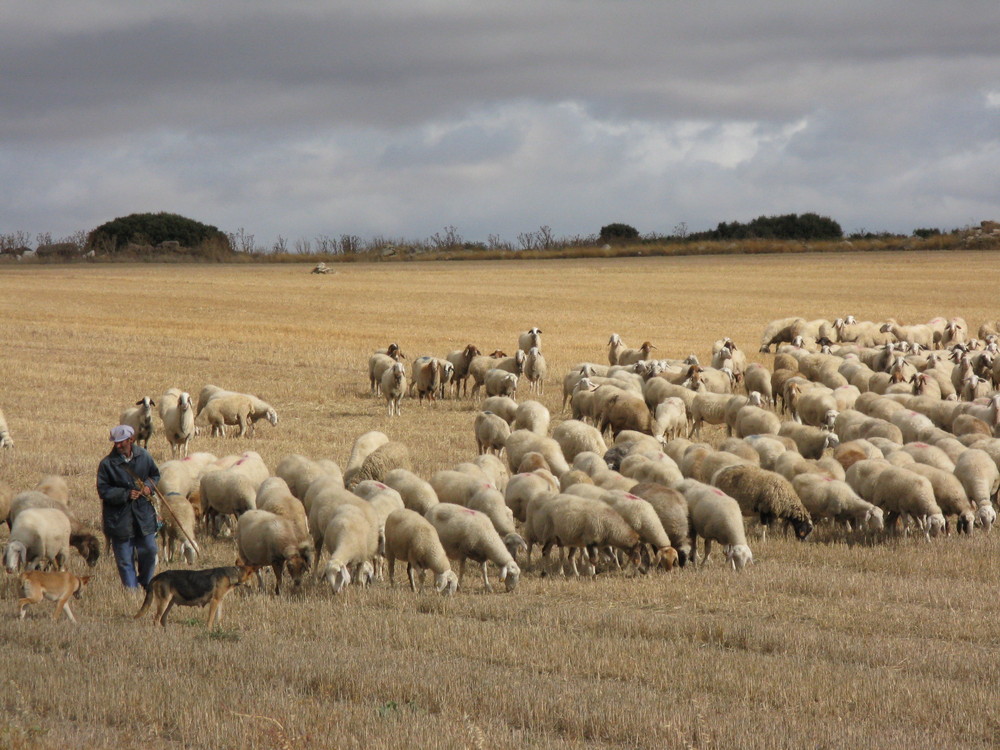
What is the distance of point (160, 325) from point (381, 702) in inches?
1422

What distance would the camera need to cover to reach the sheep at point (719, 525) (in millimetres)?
11953

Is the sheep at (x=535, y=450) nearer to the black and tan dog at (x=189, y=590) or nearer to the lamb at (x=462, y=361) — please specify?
the black and tan dog at (x=189, y=590)

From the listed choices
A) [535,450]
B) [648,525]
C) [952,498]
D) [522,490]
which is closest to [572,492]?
[522,490]

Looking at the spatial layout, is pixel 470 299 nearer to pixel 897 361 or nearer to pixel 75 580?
pixel 897 361

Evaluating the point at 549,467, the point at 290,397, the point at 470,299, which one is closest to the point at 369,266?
the point at 470,299

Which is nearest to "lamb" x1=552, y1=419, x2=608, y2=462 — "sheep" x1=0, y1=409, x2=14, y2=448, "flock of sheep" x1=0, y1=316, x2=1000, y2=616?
"flock of sheep" x1=0, y1=316, x2=1000, y2=616

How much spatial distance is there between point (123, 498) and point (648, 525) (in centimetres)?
536

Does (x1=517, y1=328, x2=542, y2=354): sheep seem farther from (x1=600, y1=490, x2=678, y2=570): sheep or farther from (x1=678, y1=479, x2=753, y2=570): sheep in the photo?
(x1=600, y1=490, x2=678, y2=570): sheep

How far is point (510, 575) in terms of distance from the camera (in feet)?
36.4

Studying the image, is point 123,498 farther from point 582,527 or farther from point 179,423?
point 179,423

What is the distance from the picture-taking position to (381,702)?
7.14 meters

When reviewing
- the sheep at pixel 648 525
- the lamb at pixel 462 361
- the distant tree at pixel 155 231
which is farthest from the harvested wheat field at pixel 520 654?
the distant tree at pixel 155 231

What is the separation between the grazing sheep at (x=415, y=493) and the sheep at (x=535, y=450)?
9.18 ft

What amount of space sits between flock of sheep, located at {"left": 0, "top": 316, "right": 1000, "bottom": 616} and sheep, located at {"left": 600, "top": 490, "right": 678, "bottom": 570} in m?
0.02
